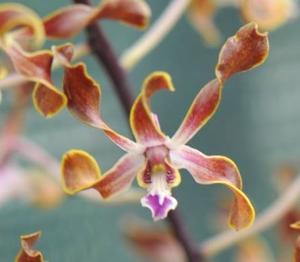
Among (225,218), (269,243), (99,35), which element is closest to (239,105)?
(269,243)

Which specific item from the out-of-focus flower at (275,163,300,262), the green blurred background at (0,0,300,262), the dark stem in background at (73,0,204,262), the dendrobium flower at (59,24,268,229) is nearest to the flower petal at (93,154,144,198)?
the dendrobium flower at (59,24,268,229)

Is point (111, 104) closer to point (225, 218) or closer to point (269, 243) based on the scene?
point (269, 243)

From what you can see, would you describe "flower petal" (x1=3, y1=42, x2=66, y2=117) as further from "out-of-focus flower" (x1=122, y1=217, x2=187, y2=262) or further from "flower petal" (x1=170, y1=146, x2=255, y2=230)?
"out-of-focus flower" (x1=122, y1=217, x2=187, y2=262)

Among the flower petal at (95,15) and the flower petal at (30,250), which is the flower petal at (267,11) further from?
A: the flower petal at (30,250)

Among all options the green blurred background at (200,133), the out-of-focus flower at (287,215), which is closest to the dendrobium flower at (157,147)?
the out-of-focus flower at (287,215)

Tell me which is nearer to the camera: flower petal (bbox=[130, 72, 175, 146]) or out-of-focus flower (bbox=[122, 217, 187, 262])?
flower petal (bbox=[130, 72, 175, 146])

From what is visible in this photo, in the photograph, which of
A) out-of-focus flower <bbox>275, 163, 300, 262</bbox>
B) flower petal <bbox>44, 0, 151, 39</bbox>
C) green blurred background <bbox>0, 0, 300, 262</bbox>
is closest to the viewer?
flower petal <bbox>44, 0, 151, 39</bbox>
